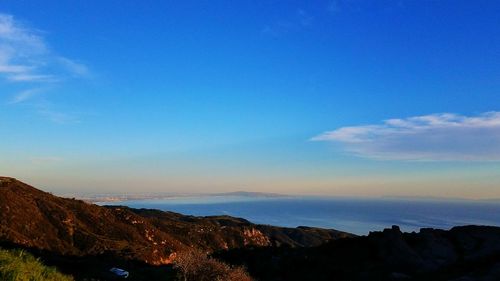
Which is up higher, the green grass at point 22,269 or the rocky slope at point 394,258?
the green grass at point 22,269

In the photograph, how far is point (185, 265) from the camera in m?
59.7

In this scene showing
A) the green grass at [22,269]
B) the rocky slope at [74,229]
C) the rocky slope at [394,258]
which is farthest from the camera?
the rocky slope at [74,229]

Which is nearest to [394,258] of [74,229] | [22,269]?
[22,269]

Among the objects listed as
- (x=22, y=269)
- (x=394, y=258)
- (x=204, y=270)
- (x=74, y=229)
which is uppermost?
(x=22, y=269)

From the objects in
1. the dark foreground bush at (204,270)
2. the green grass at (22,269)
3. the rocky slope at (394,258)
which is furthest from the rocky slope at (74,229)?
the green grass at (22,269)

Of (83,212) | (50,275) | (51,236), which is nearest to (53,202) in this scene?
(83,212)

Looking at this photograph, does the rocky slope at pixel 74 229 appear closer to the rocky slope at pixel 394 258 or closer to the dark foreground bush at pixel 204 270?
Result: the rocky slope at pixel 394 258

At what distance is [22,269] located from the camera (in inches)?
279

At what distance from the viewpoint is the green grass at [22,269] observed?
6.85 meters

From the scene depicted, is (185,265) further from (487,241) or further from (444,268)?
(487,241)

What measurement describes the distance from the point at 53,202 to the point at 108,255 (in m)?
60.1

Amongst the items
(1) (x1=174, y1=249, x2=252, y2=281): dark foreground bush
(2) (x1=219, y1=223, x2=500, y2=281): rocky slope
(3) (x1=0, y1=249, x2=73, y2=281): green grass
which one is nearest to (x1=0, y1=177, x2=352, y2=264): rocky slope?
(2) (x1=219, y1=223, x2=500, y2=281): rocky slope

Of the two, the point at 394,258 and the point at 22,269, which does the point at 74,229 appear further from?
the point at 22,269

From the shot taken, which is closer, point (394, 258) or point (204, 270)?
point (204, 270)
